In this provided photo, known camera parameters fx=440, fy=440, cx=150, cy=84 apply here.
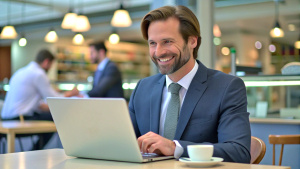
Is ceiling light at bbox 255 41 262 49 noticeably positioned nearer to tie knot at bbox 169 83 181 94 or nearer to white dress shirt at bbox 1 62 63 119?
white dress shirt at bbox 1 62 63 119

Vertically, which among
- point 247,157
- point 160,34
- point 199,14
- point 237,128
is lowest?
point 247,157

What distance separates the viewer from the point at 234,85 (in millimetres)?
1802

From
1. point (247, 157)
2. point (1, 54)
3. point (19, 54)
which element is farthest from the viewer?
point (1, 54)

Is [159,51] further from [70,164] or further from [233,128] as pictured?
[70,164]

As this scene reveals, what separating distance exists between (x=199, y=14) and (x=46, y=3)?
688 centimetres

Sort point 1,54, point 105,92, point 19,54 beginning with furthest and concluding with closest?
point 1,54
point 19,54
point 105,92

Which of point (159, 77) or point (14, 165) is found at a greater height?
point (159, 77)

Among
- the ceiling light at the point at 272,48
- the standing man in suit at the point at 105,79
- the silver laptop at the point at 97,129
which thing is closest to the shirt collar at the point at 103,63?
the standing man in suit at the point at 105,79

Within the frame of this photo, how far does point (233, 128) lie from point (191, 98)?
0.73 ft

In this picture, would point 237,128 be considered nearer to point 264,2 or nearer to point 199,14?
point 199,14

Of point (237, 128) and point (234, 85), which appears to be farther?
point (234, 85)

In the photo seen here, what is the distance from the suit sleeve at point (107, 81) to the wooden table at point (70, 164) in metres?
3.87

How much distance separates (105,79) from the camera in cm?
561

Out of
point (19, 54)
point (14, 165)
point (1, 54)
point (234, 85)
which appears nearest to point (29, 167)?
point (14, 165)
